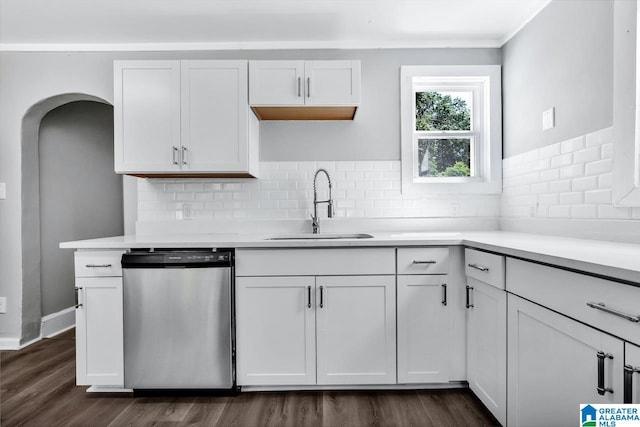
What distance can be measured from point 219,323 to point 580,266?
1733 mm

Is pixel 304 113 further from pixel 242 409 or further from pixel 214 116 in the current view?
pixel 242 409

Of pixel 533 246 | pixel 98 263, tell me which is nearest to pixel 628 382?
pixel 533 246

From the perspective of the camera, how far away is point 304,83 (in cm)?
247

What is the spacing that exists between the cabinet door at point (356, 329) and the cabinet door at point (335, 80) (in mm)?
1240

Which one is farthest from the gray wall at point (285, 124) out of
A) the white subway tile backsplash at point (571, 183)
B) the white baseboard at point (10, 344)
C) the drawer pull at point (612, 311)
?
the drawer pull at point (612, 311)

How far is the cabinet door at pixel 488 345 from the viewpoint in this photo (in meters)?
1.68

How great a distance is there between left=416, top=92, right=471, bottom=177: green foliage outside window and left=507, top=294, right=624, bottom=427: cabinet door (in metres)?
1.55

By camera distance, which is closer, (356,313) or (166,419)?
(166,419)

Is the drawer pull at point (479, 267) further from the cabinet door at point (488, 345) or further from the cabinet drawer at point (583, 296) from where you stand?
the cabinet drawer at point (583, 296)

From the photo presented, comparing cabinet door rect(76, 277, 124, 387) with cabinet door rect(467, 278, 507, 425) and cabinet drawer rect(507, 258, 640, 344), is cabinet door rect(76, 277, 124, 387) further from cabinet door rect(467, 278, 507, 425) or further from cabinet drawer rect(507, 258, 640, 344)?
cabinet drawer rect(507, 258, 640, 344)

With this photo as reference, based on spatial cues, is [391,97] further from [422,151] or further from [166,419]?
[166,419]

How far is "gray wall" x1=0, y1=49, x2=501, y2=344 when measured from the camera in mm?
2859

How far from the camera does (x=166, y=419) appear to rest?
189 cm

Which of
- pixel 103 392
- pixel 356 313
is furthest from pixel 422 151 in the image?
pixel 103 392
